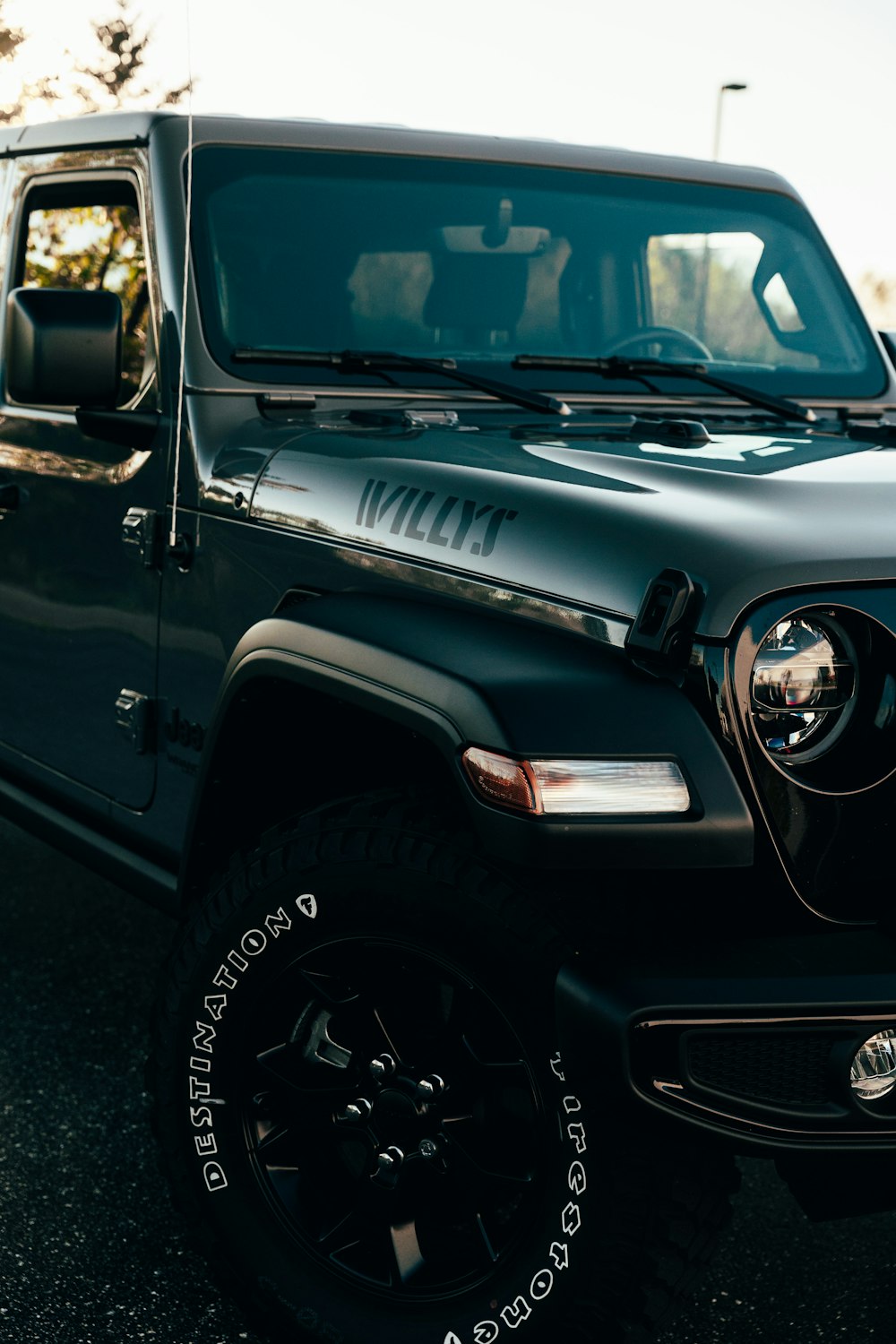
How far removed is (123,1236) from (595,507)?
163 centimetres

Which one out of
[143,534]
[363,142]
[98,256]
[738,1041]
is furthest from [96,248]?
[738,1041]

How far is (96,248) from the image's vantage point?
3600 millimetres

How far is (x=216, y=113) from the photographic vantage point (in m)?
3.19

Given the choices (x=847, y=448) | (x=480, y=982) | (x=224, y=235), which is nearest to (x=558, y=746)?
(x=480, y=982)

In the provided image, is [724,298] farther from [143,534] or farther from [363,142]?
[143,534]

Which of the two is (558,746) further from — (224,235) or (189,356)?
(224,235)

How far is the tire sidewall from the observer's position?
205 centimetres

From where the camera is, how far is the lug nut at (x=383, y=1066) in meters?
2.29

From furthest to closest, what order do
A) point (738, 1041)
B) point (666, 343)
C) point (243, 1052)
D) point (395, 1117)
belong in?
1. point (666, 343)
2. point (243, 1052)
3. point (395, 1117)
4. point (738, 1041)

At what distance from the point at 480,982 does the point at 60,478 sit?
1753mm

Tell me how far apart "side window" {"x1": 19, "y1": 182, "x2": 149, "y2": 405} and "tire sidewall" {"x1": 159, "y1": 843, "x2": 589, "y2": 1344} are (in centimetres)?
129

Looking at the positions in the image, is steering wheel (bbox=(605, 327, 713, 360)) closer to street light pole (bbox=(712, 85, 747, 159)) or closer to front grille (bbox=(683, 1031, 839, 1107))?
front grille (bbox=(683, 1031, 839, 1107))

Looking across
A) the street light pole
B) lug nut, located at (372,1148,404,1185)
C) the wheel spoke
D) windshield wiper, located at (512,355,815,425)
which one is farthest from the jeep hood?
the street light pole

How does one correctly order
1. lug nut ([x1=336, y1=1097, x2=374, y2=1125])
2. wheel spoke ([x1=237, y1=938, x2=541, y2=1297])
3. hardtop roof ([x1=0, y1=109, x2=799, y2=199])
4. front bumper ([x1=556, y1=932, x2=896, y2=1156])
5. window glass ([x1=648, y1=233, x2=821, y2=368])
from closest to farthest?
front bumper ([x1=556, y1=932, x2=896, y2=1156])
wheel spoke ([x1=237, y1=938, x2=541, y2=1297])
lug nut ([x1=336, y1=1097, x2=374, y2=1125])
hardtop roof ([x1=0, y1=109, x2=799, y2=199])
window glass ([x1=648, y1=233, x2=821, y2=368])
